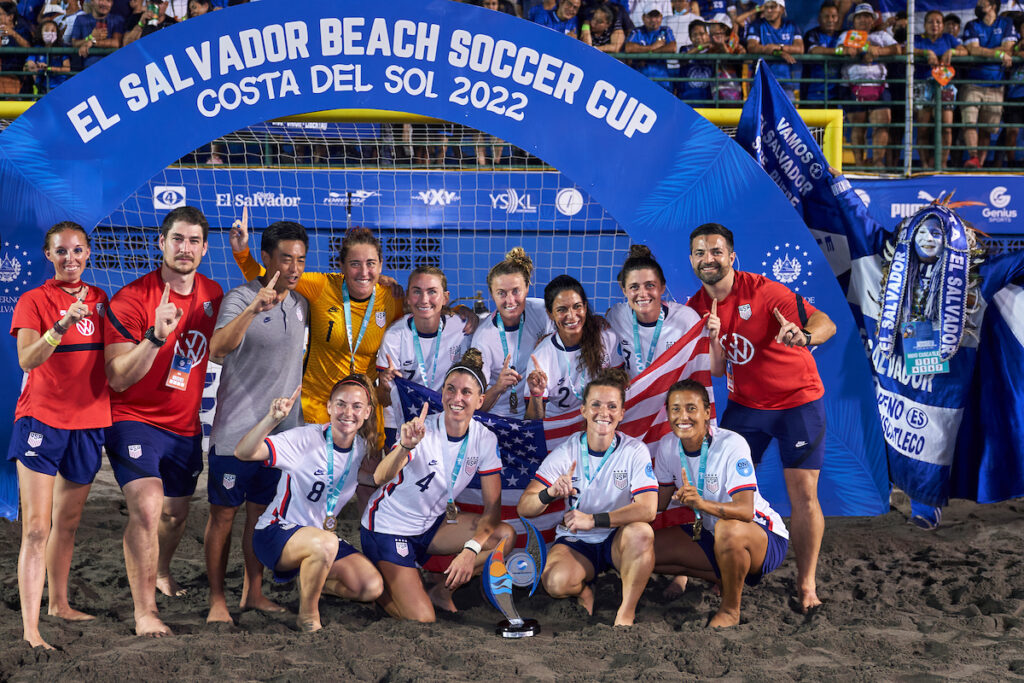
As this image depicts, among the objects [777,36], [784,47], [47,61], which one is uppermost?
[777,36]

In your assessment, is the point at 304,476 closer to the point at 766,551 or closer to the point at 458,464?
the point at 458,464

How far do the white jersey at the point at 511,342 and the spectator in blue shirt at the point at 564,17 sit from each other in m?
5.31

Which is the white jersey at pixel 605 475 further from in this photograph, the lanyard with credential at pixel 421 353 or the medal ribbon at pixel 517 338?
the lanyard with credential at pixel 421 353

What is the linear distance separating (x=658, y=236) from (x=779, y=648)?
7.40ft

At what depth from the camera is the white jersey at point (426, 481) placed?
4629mm

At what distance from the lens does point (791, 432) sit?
502 cm

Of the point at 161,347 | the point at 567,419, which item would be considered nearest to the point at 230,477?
the point at 161,347

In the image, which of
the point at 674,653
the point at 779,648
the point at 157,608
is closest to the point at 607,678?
the point at 674,653

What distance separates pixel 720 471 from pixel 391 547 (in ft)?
5.42

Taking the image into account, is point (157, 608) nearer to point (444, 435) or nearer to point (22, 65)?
point (444, 435)

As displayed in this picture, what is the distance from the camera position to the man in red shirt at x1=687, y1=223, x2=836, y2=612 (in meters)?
4.98

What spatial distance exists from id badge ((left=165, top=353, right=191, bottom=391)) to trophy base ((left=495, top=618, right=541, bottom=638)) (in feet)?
6.25

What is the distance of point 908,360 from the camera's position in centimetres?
580

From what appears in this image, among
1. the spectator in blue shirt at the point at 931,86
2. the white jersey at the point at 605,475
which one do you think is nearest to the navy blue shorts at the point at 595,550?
the white jersey at the point at 605,475
